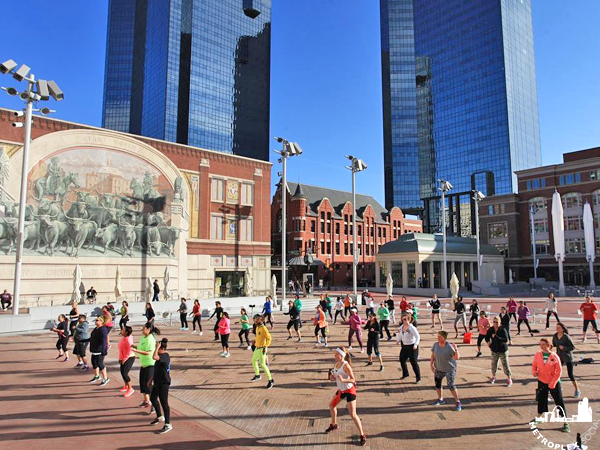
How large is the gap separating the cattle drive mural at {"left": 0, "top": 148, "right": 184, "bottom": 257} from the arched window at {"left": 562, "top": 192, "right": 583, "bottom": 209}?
62.4 metres

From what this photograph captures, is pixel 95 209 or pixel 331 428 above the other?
pixel 95 209

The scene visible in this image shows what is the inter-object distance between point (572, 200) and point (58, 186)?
234 feet

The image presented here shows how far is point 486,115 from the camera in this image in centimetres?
11031

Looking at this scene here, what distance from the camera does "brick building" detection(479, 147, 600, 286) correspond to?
6469 cm

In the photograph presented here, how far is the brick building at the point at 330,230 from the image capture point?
65.0 m

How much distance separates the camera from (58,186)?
28406mm

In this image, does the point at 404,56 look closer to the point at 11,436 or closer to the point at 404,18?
the point at 404,18

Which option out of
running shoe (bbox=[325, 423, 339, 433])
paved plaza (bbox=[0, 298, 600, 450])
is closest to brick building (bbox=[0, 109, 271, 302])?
paved plaza (bbox=[0, 298, 600, 450])

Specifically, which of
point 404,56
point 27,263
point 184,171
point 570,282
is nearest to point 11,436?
point 27,263

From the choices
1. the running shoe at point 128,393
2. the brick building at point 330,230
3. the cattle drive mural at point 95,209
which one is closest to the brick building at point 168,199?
the cattle drive mural at point 95,209

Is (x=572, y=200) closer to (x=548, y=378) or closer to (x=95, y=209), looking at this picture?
(x=95, y=209)

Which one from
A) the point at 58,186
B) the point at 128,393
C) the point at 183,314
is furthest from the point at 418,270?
the point at 128,393

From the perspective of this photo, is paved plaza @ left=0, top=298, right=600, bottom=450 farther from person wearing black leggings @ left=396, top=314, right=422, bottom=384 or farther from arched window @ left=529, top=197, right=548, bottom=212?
arched window @ left=529, top=197, right=548, bottom=212

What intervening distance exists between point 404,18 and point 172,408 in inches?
5800
